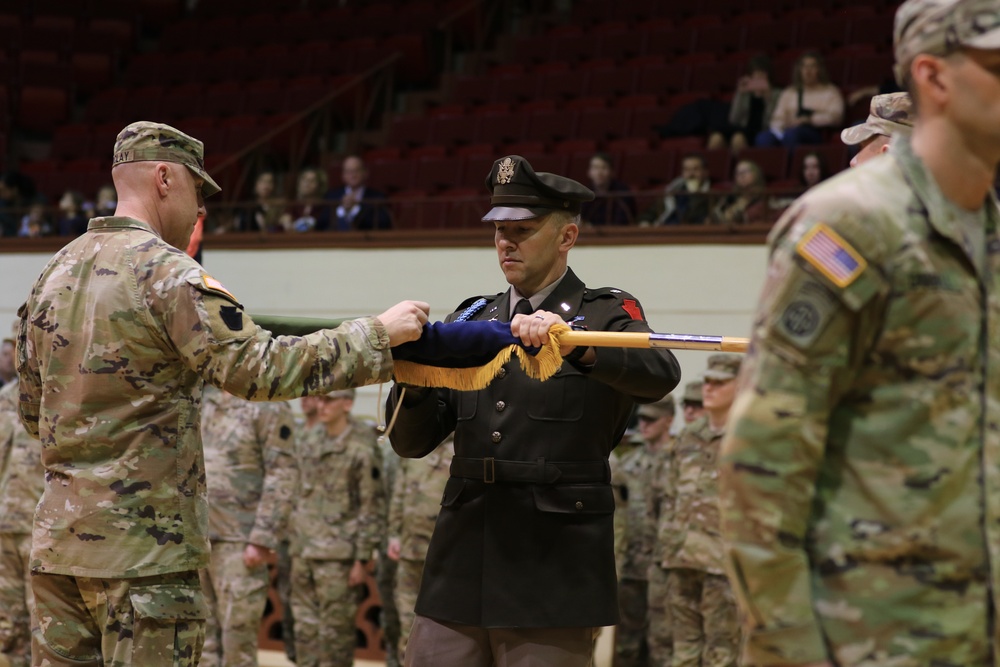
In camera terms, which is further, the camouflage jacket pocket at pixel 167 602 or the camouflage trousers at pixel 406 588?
the camouflage trousers at pixel 406 588

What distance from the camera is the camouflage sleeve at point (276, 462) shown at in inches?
228

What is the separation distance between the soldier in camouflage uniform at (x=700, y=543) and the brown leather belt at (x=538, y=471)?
9.43 feet

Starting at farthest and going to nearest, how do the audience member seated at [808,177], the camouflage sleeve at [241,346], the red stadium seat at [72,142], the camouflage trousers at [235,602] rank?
the red stadium seat at [72,142], the audience member seated at [808,177], the camouflage trousers at [235,602], the camouflage sleeve at [241,346]

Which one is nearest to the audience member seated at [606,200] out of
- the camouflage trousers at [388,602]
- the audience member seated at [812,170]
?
the audience member seated at [812,170]

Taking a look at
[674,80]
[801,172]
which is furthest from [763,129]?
[674,80]

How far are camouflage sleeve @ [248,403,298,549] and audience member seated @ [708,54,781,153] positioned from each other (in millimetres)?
3907

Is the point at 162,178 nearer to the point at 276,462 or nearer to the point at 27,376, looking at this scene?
the point at 27,376

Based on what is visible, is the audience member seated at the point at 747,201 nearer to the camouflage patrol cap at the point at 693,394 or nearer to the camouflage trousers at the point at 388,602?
the camouflage patrol cap at the point at 693,394

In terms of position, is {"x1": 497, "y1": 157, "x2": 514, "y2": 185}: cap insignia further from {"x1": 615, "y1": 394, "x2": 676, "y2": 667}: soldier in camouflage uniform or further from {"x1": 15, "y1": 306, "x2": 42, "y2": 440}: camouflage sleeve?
{"x1": 615, "y1": 394, "x2": 676, "y2": 667}: soldier in camouflage uniform

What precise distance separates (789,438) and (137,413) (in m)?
1.51

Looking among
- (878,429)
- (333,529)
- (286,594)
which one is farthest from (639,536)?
(878,429)

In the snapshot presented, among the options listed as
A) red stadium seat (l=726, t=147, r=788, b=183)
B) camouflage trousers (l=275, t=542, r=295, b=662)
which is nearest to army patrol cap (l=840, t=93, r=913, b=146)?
camouflage trousers (l=275, t=542, r=295, b=662)

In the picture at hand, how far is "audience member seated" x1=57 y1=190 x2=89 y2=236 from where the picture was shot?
930 cm

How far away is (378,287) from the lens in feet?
27.8
